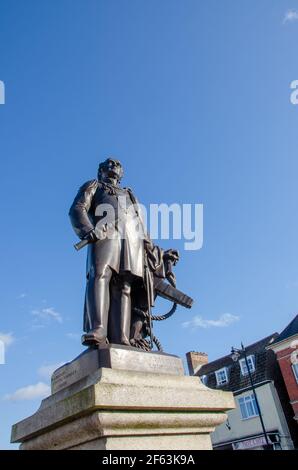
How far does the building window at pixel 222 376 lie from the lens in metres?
32.4

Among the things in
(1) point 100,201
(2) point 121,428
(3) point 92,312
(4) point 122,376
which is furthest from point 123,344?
(1) point 100,201

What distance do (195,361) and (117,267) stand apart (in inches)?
1412

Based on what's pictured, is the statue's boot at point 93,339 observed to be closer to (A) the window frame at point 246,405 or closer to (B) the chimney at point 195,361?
(A) the window frame at point 246,405

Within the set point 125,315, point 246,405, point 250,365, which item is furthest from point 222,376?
point 125,315

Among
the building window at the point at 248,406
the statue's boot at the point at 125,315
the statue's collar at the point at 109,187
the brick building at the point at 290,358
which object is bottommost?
the statue's boot at the point at 125,315

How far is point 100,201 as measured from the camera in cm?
468

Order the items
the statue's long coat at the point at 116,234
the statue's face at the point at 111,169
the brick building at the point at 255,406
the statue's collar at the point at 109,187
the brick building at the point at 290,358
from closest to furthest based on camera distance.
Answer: the statue's long coat at the point at 116,234 < the statue's collar at the point at 109,187 < the statue's face at the point at 111,169 < the brick building at the point at 290,358 < the brick building at the point at 255,406

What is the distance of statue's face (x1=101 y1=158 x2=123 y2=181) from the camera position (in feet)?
16.7

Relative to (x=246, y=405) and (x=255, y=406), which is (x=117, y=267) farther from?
(x=246, y=405)

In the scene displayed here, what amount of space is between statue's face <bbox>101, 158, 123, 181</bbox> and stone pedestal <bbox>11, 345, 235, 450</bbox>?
7.99ft

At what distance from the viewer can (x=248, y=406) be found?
2888 cm

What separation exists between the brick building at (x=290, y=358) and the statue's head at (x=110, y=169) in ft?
83.2

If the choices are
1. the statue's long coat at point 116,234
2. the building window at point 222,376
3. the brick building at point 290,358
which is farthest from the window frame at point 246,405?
the statue's long coat at point 116,234
